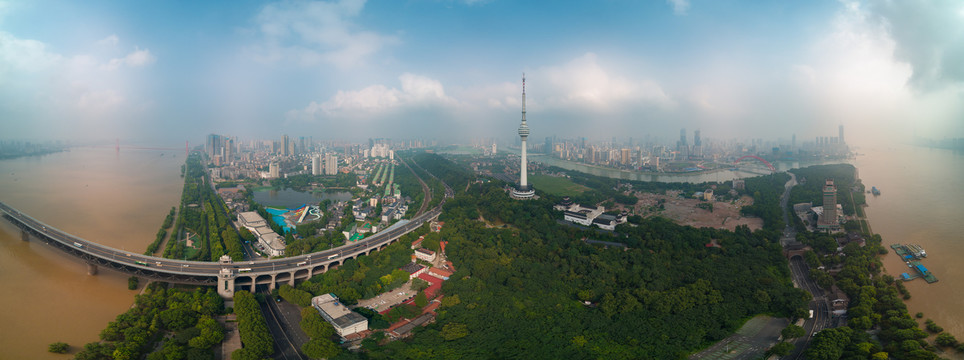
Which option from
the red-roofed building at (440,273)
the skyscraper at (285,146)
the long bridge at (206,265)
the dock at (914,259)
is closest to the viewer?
the dock at (914,259)

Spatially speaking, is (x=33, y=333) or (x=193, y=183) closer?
(x=33, y=333)

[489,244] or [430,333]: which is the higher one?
[489,244]

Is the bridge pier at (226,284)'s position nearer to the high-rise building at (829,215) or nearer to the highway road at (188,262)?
the highway road at (188,262)

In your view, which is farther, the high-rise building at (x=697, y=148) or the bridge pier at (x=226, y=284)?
the high-rise building at (x=697, y=148)

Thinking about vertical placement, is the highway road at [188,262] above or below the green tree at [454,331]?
above

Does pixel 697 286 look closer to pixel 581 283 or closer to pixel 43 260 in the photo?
pixel 581 283

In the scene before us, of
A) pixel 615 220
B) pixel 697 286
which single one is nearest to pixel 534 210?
pixel 615 220

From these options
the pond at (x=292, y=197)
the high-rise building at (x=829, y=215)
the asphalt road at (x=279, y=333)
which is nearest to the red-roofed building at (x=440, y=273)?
the asphalt road at (x=279, y=333)
